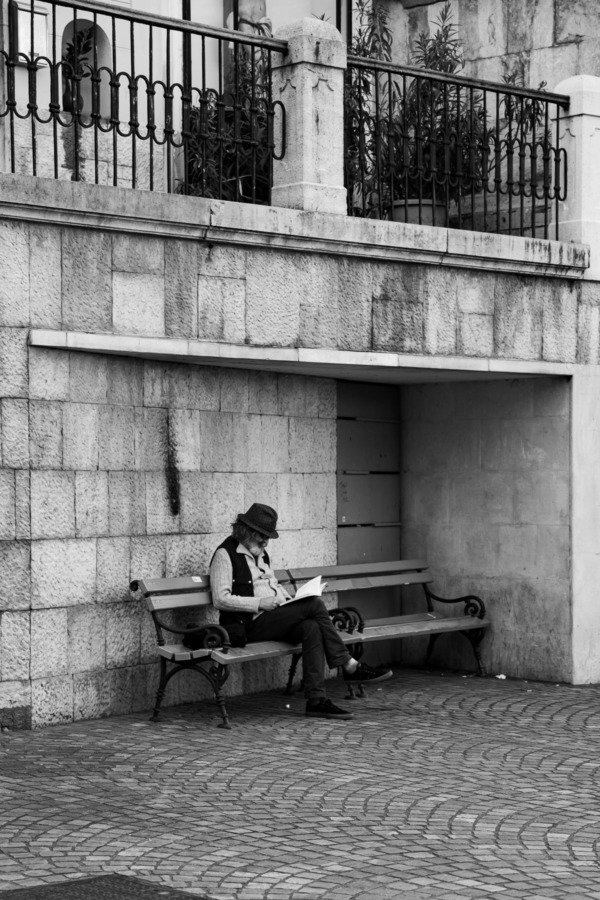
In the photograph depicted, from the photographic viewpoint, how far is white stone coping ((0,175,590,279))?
8.95 m

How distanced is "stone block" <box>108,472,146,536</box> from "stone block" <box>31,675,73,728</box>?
40.5 inches

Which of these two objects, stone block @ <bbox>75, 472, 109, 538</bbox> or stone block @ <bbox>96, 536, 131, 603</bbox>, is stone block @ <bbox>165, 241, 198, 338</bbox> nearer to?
stone block @ <bbox>75, 472, 109, 538</bbox>

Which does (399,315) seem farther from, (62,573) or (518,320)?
(62,573)

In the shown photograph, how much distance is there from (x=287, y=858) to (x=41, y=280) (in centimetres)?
415

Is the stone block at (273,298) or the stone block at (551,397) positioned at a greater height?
the stone block at (273,298)

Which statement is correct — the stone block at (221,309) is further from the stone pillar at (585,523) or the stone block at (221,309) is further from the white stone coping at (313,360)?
Answer: the stone pillar at (585,523)

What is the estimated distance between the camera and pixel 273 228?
9.90m

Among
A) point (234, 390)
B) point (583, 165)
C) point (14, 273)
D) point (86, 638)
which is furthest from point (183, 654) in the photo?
point (583, 165)

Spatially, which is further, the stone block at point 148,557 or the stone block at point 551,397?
the stone block at point 551,397

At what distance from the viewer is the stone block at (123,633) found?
9.66m

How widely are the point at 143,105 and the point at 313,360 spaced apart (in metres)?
A: 3.31

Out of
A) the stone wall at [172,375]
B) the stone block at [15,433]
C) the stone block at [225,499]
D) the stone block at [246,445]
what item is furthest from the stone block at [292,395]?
the stone block at [15,433]

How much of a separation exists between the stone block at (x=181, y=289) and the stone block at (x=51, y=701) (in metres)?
2.28

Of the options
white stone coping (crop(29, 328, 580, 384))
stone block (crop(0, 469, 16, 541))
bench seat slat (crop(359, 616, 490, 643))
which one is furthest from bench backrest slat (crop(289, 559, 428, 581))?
stone block (crop(0, 469, 16, 541))
